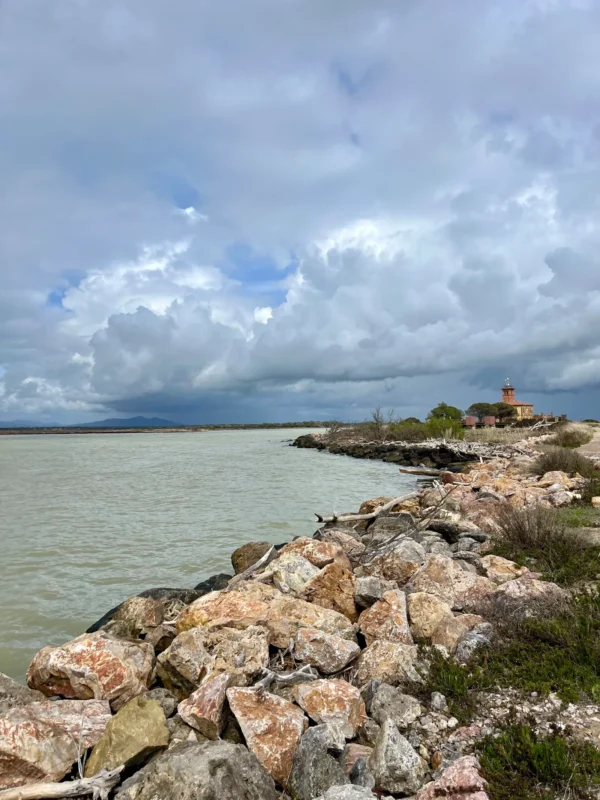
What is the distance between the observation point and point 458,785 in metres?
2.66

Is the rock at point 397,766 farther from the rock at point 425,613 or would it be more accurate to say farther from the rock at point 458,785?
the rock at point 425,613

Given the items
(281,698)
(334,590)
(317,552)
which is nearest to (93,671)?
(281,698)

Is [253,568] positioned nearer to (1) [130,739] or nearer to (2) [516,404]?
(1) [130,739]

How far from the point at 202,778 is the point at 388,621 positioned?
242 centimetres

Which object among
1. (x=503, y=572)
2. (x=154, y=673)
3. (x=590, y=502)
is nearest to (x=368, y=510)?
(x=590, y=502)

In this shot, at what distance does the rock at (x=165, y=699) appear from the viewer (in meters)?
3.83

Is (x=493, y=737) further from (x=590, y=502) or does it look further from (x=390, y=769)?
(x=590, y=502)

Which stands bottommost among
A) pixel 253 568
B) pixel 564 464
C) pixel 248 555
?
pixel 248 555

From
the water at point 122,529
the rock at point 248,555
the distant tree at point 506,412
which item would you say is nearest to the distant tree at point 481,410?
the distant tree at point 506,412

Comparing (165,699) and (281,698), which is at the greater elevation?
(281,698)

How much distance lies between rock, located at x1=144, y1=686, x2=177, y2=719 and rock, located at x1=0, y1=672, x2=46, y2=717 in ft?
2.87

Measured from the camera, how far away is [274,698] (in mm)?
3578

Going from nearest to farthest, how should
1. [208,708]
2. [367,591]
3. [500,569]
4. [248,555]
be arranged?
[208,708]
[367,591]
[500,569]
[248,555]

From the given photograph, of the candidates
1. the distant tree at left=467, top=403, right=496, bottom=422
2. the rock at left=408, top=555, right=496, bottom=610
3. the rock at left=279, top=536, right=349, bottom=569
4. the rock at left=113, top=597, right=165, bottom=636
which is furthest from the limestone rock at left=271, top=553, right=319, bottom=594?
the distant tree at left=467, top=403, right=496, bottom=422
